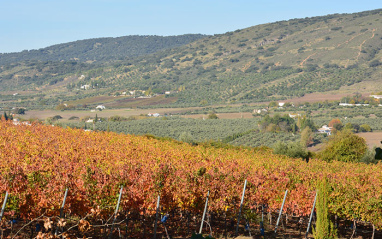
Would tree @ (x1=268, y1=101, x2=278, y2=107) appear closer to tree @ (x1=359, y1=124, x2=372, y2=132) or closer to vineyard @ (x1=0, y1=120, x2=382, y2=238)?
tree @ (x1=359, y1=124, x2=372, y2=132)

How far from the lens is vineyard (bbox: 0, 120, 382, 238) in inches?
587

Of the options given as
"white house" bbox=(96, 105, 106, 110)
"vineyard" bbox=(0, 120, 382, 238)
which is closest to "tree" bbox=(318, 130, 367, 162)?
"vineyard" bbox=(0, 120, 382, 238)

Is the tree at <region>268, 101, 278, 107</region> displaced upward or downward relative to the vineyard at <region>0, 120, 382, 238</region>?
downward

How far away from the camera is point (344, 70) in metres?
187

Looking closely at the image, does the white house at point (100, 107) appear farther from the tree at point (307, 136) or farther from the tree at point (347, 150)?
the tree at point (347, 150)

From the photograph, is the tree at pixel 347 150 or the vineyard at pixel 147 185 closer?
the vineyard at pixel 147 185

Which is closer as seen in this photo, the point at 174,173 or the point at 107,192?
the point at 107,192

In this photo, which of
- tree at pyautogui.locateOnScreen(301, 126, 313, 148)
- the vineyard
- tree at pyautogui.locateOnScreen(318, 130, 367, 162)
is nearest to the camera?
the vineyard

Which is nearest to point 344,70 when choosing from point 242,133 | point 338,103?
A: point 338,103

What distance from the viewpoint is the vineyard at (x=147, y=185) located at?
14.9 metres

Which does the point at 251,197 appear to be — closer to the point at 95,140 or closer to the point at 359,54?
the point at 95,140

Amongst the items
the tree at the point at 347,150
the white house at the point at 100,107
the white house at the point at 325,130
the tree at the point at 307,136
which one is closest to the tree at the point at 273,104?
the white house at the point at 325,130

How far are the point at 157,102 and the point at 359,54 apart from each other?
Result: 92.4 metres

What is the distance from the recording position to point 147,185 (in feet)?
57.6
